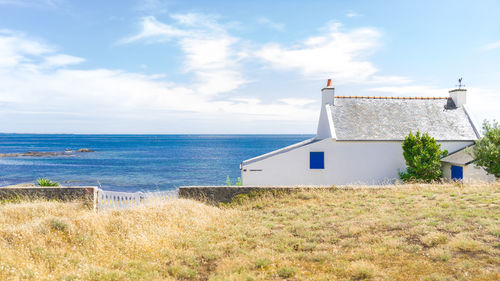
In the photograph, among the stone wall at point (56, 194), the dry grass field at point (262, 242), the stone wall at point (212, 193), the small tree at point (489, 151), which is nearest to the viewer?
the dry grass field at point (262, 242)

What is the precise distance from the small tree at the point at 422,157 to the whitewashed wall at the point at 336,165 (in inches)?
31.1

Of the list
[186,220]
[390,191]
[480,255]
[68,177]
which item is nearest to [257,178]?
[390,191]

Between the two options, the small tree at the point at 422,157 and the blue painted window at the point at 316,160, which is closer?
the small tree at the point at 422,157

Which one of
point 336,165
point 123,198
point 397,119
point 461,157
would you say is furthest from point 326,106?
point 123,198

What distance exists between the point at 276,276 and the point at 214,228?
3.93 metres

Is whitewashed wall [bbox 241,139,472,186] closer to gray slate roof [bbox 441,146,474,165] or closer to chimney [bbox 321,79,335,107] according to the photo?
gray slate roof [bbox 441,146,474,165]

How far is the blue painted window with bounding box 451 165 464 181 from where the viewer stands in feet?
61.1

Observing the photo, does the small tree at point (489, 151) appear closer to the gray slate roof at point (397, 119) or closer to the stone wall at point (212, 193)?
the gray slate roof at point (397, 119)

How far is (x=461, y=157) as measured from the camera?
19250 mm

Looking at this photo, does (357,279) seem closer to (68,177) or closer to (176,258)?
(176,258)

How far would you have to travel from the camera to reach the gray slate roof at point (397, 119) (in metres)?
20.7

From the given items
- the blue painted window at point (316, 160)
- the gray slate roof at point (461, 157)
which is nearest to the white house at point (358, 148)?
the blue painted window at point (316, 160)

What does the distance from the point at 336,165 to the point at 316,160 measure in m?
1.34

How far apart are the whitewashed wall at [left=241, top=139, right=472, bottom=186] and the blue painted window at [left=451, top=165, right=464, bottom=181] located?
190 centimetres
